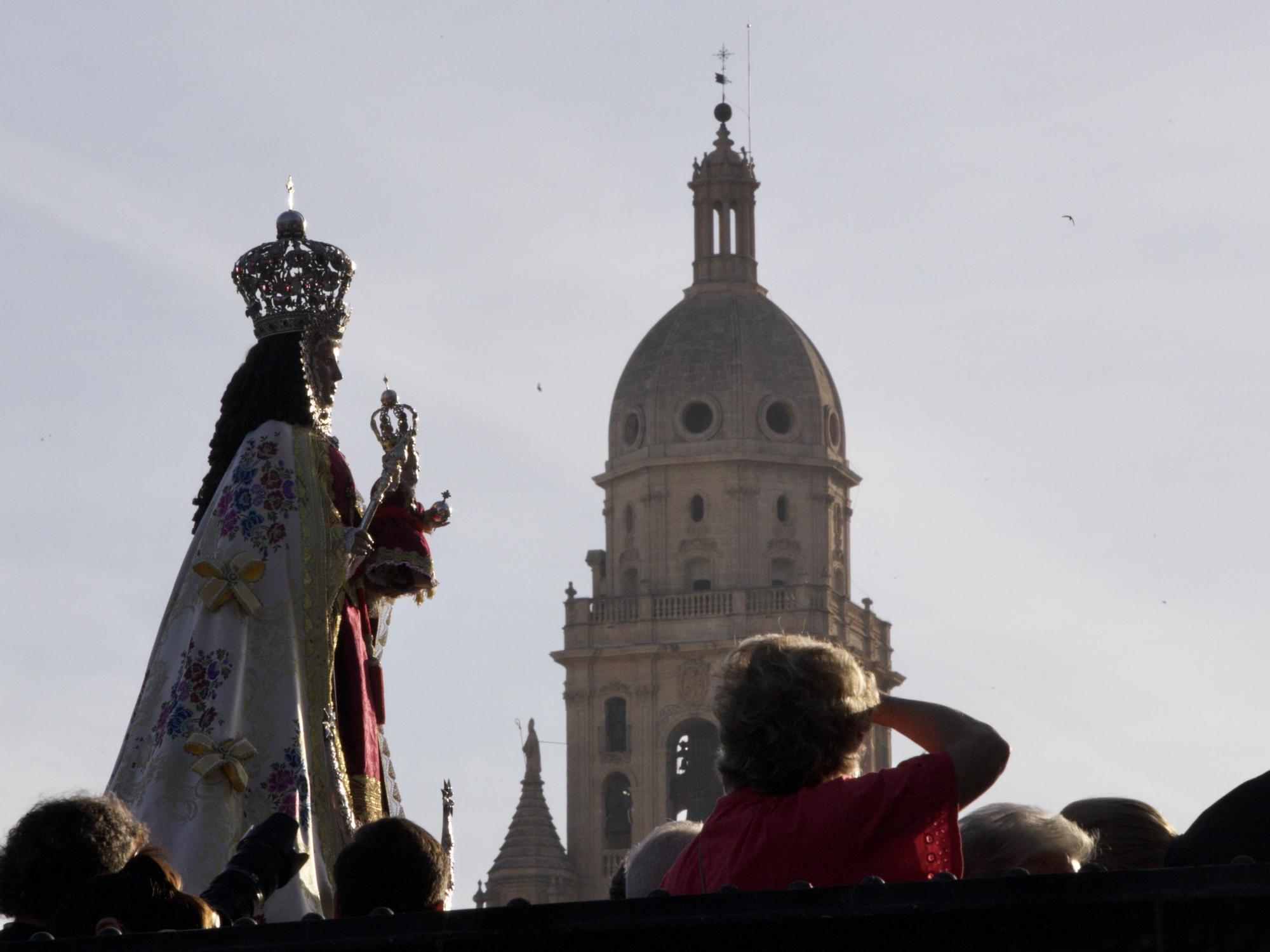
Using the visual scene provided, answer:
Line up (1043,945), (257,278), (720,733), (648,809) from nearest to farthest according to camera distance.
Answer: (1043,945) < (720,733) < (257,278) < (648,809)

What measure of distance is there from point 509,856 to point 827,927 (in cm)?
6901

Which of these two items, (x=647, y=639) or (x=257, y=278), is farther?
(x=647, y=639)

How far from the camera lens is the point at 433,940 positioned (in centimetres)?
439

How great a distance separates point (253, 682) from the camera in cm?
962

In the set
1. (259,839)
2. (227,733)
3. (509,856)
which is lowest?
(259,839)

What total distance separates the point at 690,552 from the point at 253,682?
2442 inches

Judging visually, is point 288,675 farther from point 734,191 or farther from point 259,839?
point 734,191

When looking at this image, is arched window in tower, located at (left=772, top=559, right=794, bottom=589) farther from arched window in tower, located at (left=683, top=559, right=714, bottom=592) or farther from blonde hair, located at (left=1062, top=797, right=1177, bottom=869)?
blonde hair, located at (left=1062, top=797, right=1177, bottom=869)

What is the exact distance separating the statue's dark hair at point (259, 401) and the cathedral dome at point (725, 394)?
61.1 m

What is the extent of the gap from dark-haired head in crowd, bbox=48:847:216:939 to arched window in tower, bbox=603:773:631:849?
66.6 m

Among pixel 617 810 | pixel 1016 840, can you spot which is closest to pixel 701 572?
pixel 617 810

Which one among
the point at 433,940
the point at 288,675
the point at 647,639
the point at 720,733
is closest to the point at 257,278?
the point at 288,675

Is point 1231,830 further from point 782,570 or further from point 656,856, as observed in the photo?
point 782,570

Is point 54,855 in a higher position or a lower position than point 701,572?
lower
